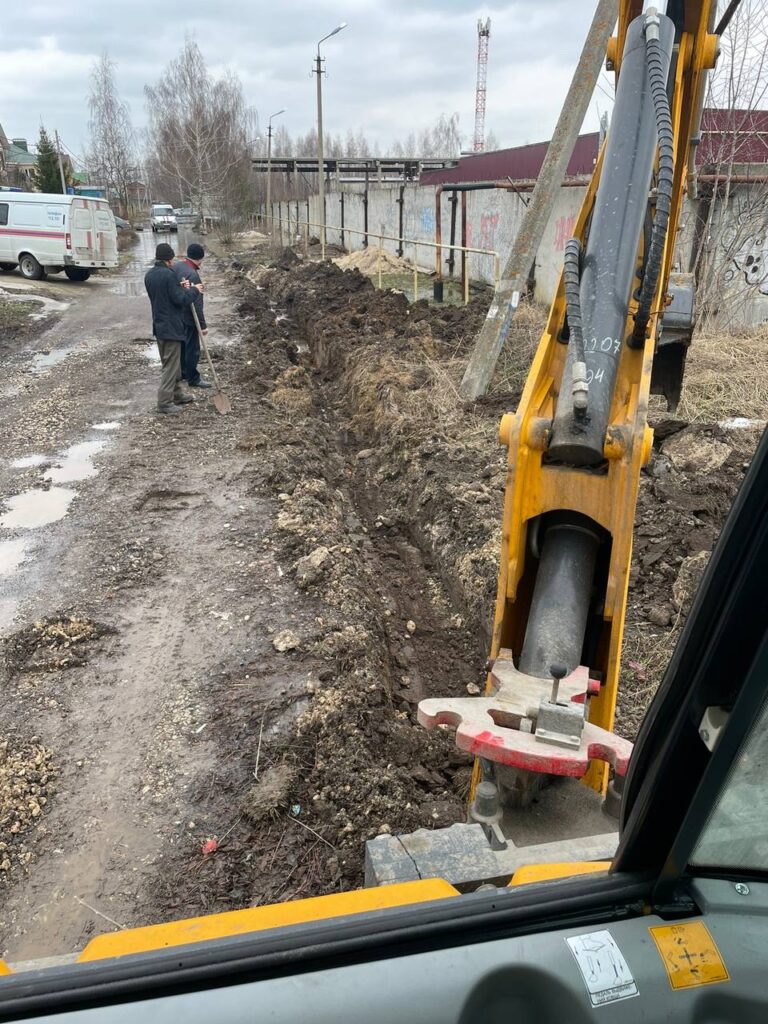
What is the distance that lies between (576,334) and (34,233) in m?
24.5

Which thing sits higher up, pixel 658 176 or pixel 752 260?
pixel 658 176

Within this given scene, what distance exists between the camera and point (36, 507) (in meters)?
7.32

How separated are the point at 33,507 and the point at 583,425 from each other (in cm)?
625

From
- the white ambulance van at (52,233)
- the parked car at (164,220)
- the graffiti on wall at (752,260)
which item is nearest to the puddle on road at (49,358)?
the white ambulance van at (52,233)

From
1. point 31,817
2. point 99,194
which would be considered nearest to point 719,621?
point 31,817

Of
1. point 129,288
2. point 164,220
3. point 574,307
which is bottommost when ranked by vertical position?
point 129,288

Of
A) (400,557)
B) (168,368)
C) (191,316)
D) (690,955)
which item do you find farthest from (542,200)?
(690,955)

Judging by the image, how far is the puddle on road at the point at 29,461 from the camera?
838cm

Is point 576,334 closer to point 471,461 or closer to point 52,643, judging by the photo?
point 52,643

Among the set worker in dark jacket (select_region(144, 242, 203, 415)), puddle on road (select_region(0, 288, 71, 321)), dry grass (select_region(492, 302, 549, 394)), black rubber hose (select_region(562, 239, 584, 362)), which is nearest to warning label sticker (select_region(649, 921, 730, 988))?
black rubber hose (select_region(562, 239, 584, 362))

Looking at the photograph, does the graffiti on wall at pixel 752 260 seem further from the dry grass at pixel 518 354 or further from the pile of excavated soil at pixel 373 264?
the pile of excavated soil at pixel 373 264

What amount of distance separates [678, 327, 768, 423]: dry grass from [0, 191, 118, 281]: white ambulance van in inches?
756

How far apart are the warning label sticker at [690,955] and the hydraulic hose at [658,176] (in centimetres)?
200

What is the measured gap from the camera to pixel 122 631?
17.5 feet
